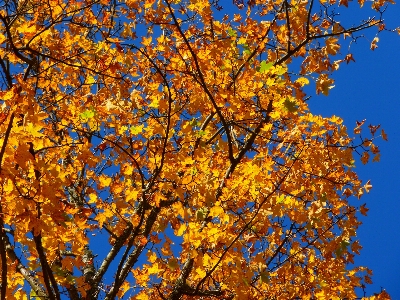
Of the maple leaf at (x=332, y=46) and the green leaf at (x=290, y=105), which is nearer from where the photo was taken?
the green leaf at (x=290, y=105)

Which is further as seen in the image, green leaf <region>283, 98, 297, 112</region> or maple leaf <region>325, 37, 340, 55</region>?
maple leaf <region>325, 37, 340, 55</region>

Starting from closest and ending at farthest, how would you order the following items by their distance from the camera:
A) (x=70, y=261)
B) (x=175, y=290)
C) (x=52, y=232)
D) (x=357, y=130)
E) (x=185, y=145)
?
(x=52, y=232) < (x=70, y=261) < (x=175, y=290) < (x=185, y=145) < (x=357, y=130)

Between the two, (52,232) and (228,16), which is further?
(228,16)

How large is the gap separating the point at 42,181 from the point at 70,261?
136 cm

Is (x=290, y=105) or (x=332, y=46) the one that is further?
(x=332, y=46)

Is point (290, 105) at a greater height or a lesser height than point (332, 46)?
lesser

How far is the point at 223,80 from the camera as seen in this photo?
529cm

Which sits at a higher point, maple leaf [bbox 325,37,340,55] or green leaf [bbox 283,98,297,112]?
maple leaf [bbox 325,37,340,55]

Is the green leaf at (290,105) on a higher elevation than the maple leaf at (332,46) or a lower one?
lower

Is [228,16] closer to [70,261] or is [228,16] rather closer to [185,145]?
[185,145]

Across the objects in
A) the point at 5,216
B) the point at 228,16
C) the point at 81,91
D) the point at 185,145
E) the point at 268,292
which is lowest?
the point at 5,216

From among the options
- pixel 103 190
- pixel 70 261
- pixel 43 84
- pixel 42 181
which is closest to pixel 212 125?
pixel 103 190

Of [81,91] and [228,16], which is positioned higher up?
[228,16]

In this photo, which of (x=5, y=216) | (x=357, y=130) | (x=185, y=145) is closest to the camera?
(x=5, y=216)
